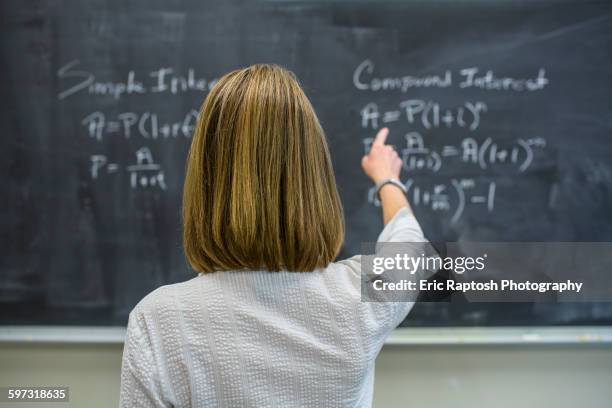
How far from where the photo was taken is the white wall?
205 centimetres

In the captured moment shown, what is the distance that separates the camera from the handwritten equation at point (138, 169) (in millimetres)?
1997

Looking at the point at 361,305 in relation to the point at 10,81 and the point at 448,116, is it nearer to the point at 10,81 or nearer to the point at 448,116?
the point at 448,116

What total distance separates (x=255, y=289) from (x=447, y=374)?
4.56 feet

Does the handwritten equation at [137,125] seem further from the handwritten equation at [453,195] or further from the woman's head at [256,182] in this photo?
the woman's head at [256,182]

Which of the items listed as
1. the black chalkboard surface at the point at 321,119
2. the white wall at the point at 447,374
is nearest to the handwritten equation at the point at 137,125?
the black chalkboard surface at the point at 321,119

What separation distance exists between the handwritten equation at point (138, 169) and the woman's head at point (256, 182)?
1118mm

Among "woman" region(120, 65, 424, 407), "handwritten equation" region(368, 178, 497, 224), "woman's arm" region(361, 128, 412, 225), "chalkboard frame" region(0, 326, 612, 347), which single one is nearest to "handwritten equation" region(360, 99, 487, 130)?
"handwritten equation" region(368, 178, 497, 224)

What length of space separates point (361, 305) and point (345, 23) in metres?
1.30

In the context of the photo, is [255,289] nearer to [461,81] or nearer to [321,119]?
[321,119]

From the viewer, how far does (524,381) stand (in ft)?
6.73

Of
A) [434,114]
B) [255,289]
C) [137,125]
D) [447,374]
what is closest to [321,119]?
[434,114]

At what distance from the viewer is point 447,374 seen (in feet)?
6.73

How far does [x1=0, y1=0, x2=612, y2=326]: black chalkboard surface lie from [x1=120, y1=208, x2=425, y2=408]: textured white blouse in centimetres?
110

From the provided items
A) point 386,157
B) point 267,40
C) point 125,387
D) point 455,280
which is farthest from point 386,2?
point 125,387
